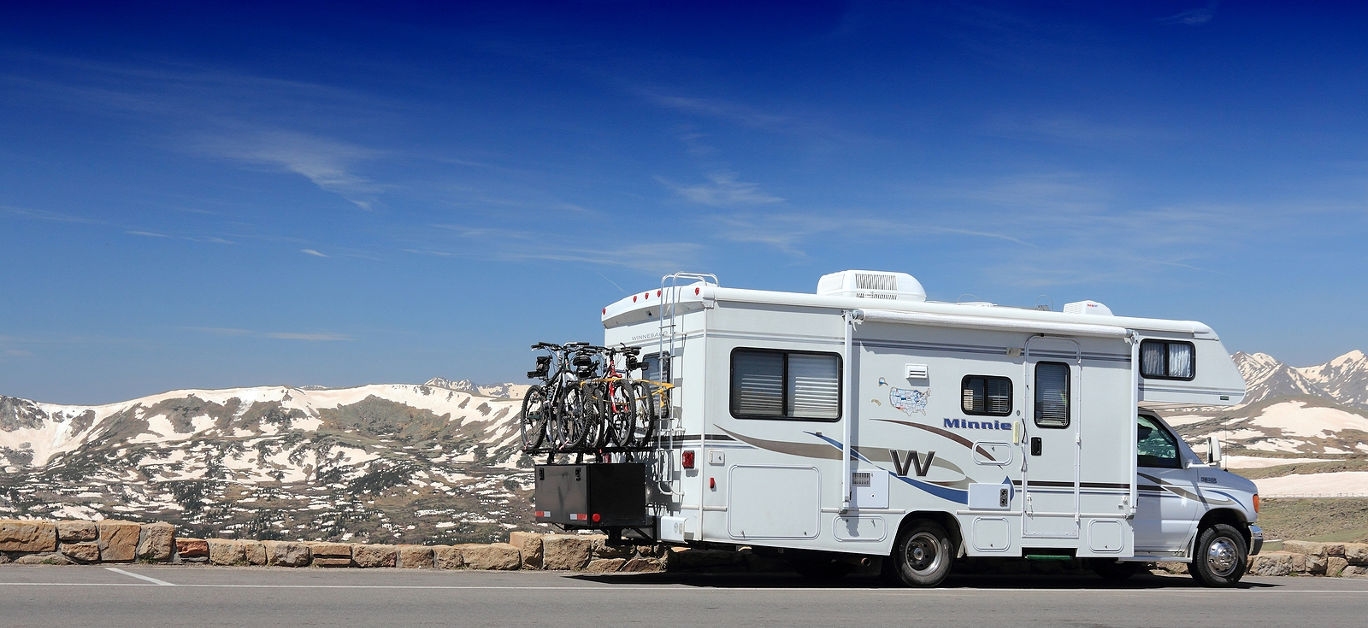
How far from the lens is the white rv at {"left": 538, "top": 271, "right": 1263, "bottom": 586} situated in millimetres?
13352

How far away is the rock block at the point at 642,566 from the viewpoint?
15453mm

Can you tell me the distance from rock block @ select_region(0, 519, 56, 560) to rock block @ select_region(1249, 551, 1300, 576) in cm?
1441

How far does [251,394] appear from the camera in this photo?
63469mm

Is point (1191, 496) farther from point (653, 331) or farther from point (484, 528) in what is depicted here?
point (484, 528)

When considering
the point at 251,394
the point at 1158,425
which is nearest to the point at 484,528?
the point at 1158,425

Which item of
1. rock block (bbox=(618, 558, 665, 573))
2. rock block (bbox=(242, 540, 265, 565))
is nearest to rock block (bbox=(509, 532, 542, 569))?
rock block (bbox=(618, 558, 665, 573))

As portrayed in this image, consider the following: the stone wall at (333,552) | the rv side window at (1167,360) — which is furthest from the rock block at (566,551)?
the rv side window at (1167,360)

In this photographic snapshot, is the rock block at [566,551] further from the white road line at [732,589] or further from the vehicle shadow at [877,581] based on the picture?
the white road line at [732,589]

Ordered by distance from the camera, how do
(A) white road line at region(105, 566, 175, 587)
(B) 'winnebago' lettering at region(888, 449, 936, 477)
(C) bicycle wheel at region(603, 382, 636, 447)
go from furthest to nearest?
(B) 'winnebago' lettering at region(888, 449, 936, 477) → (C) bicycle wheel at region(603, 382, 636, 447) → (A) white road line at region(105, 566, 175, 587)

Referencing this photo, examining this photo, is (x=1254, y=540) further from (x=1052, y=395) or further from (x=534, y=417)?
(x=534, y=417)

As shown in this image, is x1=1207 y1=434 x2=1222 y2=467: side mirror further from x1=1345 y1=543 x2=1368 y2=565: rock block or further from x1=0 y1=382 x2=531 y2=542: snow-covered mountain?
x1=0 y1=382 x2=531 y2=542: snow-covered mountain

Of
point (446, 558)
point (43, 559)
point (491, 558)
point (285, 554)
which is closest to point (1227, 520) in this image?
point (491, 558)

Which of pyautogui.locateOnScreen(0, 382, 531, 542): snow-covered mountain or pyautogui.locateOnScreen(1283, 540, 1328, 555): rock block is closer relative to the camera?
pyautogui.locateOnScreen(1283, 540, 1328, 555): rock block

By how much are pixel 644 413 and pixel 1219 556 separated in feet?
23.0
